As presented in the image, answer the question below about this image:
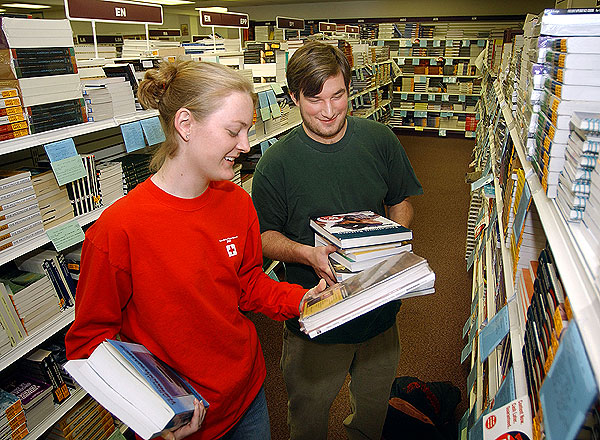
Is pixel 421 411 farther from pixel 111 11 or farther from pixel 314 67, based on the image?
pixel 111 11

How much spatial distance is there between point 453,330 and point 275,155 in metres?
2.44

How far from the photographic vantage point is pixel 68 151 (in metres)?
2.01

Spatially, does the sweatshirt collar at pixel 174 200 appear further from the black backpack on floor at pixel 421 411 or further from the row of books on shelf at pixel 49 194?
the black backpack on floor at pixel 421 411

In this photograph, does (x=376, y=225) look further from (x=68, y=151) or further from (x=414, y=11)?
(x=414, y=11)

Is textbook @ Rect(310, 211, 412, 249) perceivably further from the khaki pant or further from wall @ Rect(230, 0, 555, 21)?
wall @ Rect(230, 0, 555, 21)

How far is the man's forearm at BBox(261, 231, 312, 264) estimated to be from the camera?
5.36 ft

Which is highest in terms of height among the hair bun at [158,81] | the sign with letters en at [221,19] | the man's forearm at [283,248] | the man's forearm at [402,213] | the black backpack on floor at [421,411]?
the sign with letters en at [221,19]

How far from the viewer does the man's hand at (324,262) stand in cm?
150

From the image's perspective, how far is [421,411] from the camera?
2.39 meters

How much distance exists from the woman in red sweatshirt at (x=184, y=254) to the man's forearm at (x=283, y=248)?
0.30 metres

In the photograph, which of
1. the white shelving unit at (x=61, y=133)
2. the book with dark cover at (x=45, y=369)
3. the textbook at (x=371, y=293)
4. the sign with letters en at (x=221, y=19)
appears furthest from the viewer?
the sign with letters en at (x=221, y=19)

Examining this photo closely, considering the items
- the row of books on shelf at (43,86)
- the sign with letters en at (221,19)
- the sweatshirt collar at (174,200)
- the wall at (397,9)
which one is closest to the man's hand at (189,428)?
the sweatshirt collar at (174,200)

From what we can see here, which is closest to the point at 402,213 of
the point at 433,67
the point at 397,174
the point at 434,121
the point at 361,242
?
the point at 397,174

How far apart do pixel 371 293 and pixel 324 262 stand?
44 cm
